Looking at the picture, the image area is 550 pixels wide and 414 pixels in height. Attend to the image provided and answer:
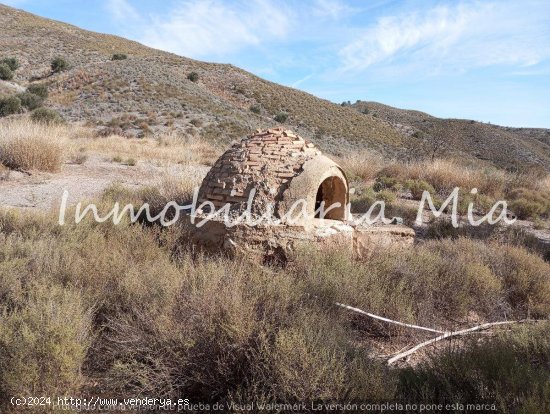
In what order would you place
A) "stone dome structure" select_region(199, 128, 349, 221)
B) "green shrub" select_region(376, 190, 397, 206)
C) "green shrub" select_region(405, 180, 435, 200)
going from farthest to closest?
1. "green shrub" select_region(405, 180, 435, 200)
2. "green shrub" select_region(376, 190, 397, 206)
3. "stone dome structure" select_region(199, 128, 349, 221)

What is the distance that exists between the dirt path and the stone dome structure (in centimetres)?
327

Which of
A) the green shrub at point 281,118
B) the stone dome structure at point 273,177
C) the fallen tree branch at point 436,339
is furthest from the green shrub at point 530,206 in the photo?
the green shrub at point 281,118

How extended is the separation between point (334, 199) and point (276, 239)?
195cm

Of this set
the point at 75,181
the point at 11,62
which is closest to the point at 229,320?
the point at 75,181

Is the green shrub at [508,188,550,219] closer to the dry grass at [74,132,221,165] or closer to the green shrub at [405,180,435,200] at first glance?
the green shrub at [405,180,435,200]

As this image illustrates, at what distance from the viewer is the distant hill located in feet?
86.5

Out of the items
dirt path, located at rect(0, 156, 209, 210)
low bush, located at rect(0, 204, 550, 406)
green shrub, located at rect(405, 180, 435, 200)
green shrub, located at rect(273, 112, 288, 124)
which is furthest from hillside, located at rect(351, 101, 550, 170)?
low bush, located at rect(0, 204, 550, 406)

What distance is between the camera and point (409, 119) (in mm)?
59594

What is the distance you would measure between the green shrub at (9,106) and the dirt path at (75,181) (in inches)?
530

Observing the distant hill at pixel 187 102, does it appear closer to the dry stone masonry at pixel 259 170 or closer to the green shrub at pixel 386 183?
the green shrub at pixel 386 183

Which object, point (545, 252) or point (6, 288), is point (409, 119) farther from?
point (6, 288)

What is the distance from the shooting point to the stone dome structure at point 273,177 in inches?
215

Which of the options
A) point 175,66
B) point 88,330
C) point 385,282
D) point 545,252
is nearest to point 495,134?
point 175,66

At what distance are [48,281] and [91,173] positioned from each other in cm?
958
